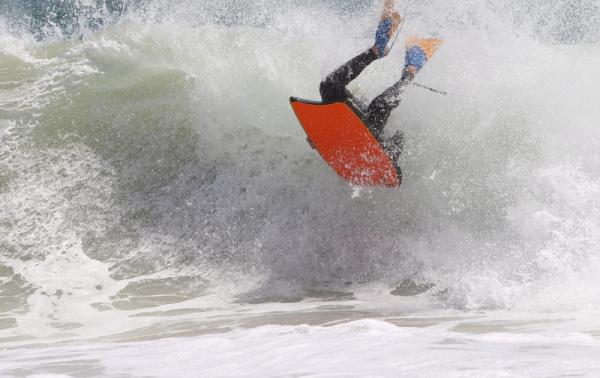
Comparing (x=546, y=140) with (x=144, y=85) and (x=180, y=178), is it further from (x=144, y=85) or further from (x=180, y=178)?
(x=144, y=85)

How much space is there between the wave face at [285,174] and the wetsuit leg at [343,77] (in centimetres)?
88

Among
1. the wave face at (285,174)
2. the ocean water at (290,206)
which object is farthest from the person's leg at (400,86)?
the wave face at (285,174)

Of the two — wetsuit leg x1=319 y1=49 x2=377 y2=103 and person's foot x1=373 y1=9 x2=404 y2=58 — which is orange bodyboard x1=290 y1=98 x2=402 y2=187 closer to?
wetsuit leg x1=319 y1=49 x2=377 y2=103

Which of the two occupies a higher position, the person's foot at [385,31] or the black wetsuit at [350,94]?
the person's foot at [385,31]

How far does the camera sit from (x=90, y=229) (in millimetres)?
8055

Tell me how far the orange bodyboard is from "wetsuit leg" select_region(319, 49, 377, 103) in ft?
0.34

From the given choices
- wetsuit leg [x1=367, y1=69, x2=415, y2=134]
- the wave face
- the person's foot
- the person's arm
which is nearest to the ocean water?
the wave face

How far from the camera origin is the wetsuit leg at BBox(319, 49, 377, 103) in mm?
6430

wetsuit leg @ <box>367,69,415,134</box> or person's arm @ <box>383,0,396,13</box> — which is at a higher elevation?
person's arm @ <box>383,0,396,13</box>

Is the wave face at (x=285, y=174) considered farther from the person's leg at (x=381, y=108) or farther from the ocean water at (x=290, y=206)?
the person's leg at (x=381, y=108)

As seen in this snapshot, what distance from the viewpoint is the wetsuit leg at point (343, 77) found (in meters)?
6.43

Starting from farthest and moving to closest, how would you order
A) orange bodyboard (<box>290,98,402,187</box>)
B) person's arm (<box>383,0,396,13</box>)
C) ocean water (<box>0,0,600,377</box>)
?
person's arm (<box>383,0,396,13</box>) < orange bodyboard (<box>290,98,402,187</box>) < ocean water (<box>0,0,600,377</box>)

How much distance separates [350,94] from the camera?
6617 mm

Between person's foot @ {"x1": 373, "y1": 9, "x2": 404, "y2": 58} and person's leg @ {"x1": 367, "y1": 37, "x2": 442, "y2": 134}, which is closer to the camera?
person's foot @ {"x1": 373, "y1": 9, "x2": 404, "y2": 58}
